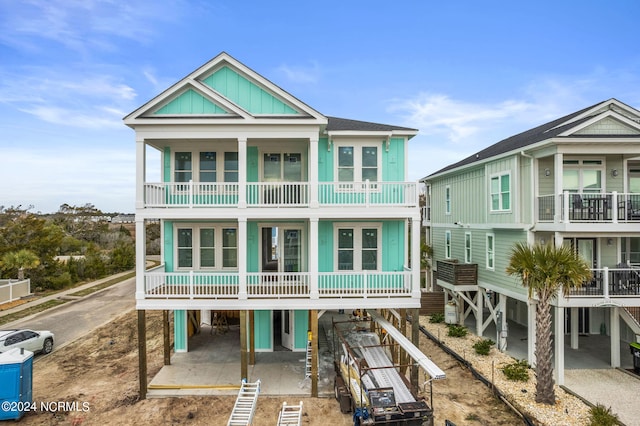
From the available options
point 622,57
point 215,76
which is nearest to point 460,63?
point 622,57

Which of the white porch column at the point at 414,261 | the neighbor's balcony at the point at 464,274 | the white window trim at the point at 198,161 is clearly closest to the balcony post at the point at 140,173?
the white window trim at the point at 198,161

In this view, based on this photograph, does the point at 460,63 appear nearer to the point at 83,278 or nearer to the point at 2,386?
Result: the point at 2,386

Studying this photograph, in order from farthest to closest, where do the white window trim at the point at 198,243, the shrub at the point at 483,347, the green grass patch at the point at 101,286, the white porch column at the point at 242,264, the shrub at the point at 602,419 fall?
the green grass patch at the point at 101,286, the shrub at the point at 483,347, the white window trim at the point at 198,243, the white porch column at the point at 242,264, the shrub at the point at 602,419

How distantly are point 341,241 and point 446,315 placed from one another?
29.9 ft

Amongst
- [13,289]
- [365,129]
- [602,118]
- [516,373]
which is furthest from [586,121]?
[13,289]

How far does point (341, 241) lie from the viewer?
13328mm

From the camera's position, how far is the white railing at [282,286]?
37.0 feet

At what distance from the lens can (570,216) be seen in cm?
1227

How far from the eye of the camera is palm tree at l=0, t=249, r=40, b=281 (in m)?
25.9

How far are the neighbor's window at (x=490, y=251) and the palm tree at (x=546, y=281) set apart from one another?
5011 mm

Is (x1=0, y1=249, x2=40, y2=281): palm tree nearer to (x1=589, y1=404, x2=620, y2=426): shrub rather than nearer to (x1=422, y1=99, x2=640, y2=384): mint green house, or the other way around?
(x1=422, y1=99, x2=640, y2=384): mint green house

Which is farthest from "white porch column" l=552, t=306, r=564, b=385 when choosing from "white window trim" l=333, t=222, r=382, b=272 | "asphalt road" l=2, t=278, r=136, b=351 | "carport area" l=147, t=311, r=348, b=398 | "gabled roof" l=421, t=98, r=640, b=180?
"asphalt road" l=2, t=278, r=136, b=351

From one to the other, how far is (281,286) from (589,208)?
11.4 meters

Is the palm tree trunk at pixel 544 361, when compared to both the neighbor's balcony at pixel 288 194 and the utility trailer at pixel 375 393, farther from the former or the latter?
the neighbor's balcony at pixel 288 194
